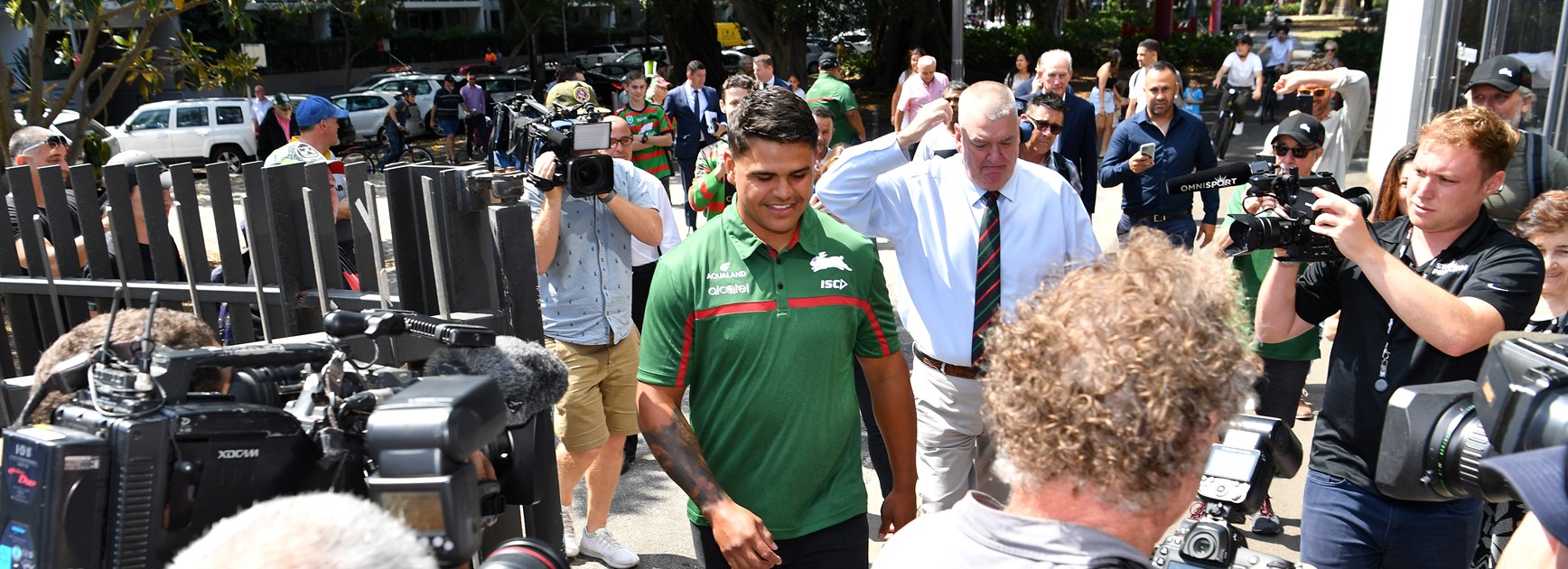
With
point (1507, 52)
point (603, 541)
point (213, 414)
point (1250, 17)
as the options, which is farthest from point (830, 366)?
point (1250, 17)

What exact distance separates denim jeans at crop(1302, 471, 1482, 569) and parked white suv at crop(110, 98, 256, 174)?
2028 centimetres

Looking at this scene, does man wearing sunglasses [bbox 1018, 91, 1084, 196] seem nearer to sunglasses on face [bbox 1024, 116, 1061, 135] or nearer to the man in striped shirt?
sunglasses on face [bbox 1024, 116, 1061, 135]

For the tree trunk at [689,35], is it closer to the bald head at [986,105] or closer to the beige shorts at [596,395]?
the beige shorts at [596,395]

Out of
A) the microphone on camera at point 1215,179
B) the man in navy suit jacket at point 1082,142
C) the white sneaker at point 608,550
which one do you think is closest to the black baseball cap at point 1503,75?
the man in navy suit jacket at point 1082,142

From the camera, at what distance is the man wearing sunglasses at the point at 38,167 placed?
4.54 m

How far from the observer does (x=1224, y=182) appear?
3.47m

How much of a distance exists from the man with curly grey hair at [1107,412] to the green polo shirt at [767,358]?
120 cm

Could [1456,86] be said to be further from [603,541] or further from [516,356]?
[516,356]

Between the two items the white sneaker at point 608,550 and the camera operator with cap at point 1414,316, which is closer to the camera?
the camera operator with cap at point 1414,316

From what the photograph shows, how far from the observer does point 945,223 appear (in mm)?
3680

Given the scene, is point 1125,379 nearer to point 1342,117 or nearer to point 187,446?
point 187,446

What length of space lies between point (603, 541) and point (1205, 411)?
3309 millimetres

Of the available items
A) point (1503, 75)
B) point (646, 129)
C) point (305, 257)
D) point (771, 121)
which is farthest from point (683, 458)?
point (646, 129)

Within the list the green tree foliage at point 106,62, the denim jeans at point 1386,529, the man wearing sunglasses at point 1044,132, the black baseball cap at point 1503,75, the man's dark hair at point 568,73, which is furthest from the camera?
the man's dark hair at point 568,73
